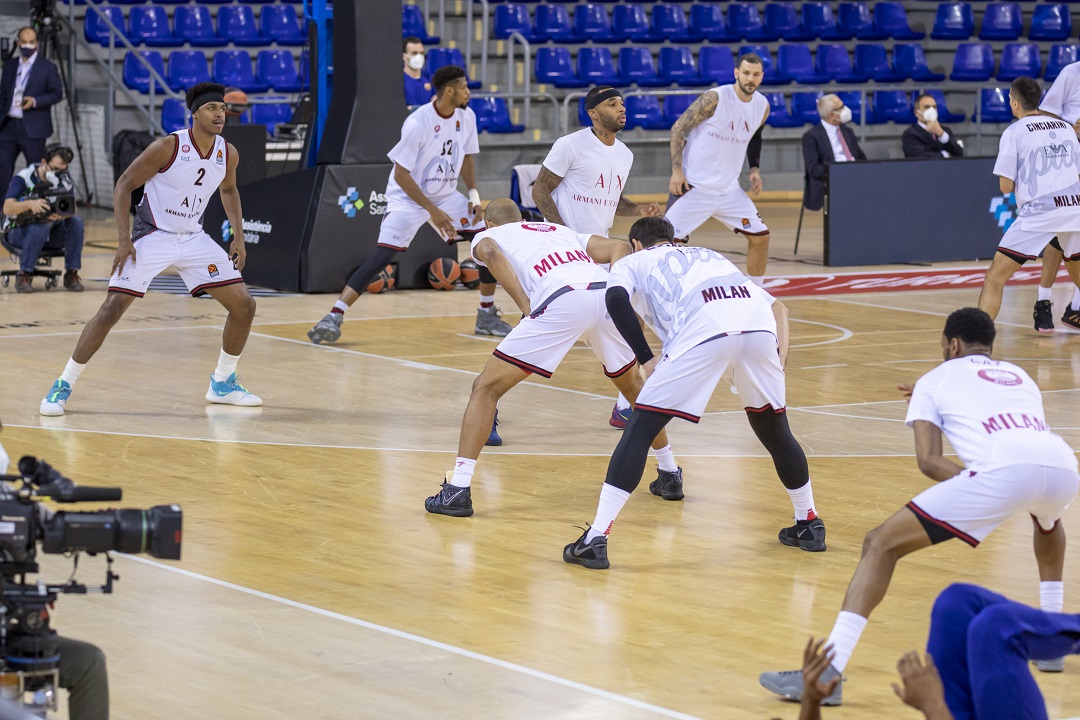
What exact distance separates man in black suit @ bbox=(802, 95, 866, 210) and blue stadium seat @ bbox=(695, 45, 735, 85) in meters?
6.11

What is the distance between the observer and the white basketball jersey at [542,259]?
8352 mm

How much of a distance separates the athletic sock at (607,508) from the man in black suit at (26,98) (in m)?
14.3

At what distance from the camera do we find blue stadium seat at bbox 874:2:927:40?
28219 millimetres

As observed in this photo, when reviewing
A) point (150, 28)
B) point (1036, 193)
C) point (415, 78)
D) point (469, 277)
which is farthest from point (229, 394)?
point (150, 28)

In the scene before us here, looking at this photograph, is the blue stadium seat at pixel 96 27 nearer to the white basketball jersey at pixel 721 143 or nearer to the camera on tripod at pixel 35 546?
the white basketball jersey at pixel 721 143

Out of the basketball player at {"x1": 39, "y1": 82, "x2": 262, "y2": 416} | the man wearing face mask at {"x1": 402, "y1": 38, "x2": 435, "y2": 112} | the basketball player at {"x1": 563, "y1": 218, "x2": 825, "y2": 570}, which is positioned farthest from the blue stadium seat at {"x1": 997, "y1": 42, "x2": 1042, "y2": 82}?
the basketball player at {"x1": 563, "y1": 218, "x2": 825, "y2": 570}

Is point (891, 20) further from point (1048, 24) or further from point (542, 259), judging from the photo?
point (542, 259)

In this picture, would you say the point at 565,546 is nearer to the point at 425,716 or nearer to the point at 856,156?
the point at 425,716

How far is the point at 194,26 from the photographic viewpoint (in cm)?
2341

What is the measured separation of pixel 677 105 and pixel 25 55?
32.3ft

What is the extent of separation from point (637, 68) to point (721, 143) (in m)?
11.6

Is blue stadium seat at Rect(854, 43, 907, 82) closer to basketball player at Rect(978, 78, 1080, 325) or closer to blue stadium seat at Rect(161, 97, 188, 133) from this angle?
blue stadium seat at Rect(161, 97, 188, 133)

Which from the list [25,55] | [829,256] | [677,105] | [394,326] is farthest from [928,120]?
[25,55]

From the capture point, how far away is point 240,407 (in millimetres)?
10844
